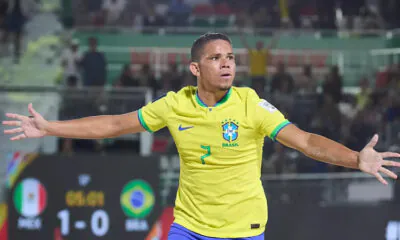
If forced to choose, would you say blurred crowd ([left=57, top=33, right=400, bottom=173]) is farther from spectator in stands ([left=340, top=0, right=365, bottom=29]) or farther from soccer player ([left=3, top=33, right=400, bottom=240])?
soccer player ([left=3, top=33, right=400, bottom=240])

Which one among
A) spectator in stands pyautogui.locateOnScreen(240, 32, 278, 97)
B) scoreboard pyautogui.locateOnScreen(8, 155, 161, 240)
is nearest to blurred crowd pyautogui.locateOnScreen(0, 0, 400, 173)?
spectator in stands pyautogui.locateOnScreen(240, 32, 278, 97)

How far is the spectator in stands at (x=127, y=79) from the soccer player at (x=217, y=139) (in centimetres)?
776

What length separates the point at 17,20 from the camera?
14781 millimetres

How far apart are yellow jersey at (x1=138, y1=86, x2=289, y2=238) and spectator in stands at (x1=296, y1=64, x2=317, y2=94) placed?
843cm

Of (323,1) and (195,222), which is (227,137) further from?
(323,1)

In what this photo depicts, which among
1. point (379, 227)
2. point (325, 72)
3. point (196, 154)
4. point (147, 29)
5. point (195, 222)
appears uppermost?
point (147, 29)

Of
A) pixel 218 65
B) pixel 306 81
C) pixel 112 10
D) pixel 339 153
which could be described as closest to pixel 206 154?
pixel 218 65

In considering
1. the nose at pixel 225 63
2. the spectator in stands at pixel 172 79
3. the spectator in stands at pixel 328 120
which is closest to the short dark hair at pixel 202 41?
the nose at pixel 225 63

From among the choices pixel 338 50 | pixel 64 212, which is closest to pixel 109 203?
pixel 64 212

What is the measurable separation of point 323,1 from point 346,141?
5681 mm

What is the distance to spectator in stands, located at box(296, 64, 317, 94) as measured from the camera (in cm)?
1359

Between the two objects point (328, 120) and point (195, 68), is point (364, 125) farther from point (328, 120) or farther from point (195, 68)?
point (195, 68)

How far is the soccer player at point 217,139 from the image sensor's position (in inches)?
200

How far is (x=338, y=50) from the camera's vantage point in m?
14.9
